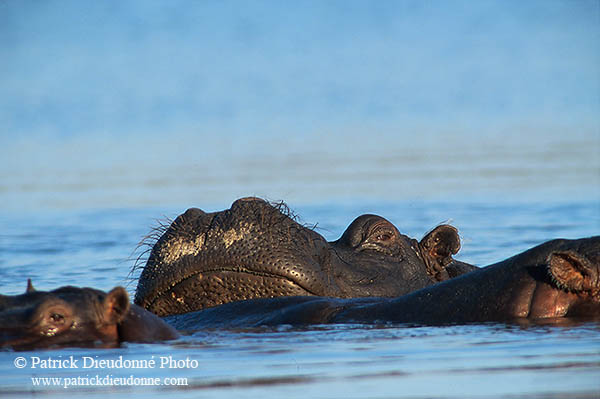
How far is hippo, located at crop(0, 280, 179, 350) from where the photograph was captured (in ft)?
20.2

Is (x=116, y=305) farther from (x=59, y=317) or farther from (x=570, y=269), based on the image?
(x=570, y=269)

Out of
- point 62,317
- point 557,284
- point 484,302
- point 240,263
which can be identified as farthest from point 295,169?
point 62,317

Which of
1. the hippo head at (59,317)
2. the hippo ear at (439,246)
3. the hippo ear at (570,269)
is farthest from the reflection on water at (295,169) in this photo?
the hippo ear at (570,269)

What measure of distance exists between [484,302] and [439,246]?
185cm

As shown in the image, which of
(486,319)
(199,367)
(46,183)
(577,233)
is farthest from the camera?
(46,183)

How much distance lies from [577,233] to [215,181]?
6.14 metres

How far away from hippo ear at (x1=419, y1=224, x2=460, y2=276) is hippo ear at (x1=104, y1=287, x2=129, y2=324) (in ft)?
8.92

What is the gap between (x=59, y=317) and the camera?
20.4ft

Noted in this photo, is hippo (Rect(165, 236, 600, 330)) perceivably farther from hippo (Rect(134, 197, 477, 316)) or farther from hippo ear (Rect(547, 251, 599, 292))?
hippo (Rect(134, 197, 477, 316))

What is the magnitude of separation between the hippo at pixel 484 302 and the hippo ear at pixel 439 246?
50.4 inches

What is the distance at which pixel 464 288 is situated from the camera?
6711mm

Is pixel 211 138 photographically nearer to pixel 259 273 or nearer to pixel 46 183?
pixel 46 183

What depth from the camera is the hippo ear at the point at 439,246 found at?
8.34 m

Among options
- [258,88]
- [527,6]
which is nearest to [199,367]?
[258,88]
